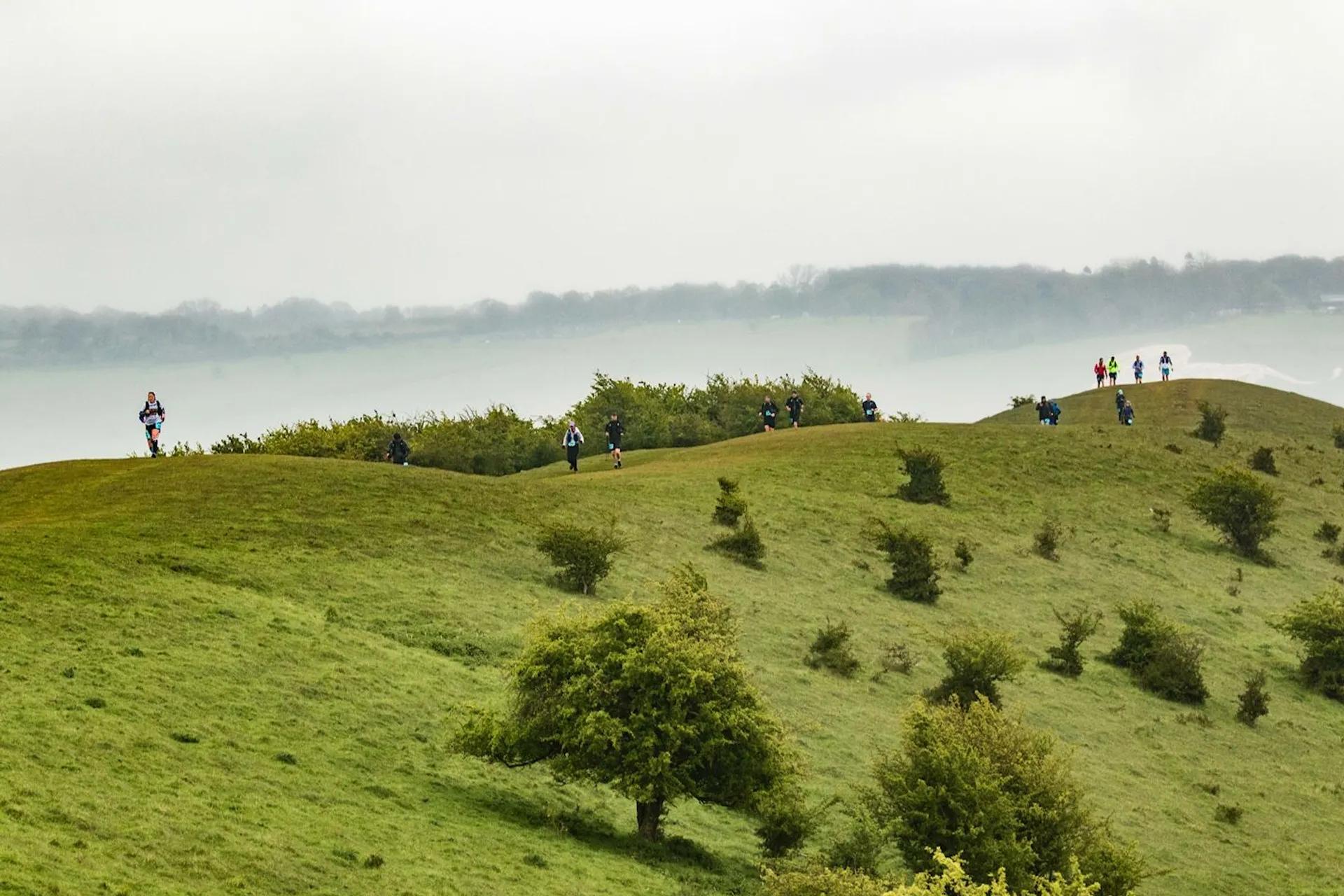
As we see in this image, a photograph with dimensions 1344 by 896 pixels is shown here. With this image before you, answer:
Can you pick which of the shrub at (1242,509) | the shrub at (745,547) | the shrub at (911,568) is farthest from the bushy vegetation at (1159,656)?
the shrub at (1242,509)

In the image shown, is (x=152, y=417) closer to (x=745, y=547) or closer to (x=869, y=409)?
(x=745, y=547)

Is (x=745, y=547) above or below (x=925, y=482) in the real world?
below

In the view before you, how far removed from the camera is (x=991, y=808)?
92.3 feet

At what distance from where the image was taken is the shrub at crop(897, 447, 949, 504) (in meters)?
75.0

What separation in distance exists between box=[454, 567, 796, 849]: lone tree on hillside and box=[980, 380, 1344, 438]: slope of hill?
289ft

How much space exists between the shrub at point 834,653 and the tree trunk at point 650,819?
16626 mm

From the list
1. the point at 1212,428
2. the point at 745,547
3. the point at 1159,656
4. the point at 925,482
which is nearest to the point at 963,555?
the point at 745,547

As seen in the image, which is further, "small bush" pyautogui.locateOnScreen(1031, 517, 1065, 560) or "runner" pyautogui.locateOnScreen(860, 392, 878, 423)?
"runner" pyautogui.locateOnScreen(860, 392, 878, 423)

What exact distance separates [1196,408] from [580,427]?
5194 cm

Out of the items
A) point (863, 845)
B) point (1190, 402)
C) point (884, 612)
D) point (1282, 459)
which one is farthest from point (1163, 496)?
point (863, 845)

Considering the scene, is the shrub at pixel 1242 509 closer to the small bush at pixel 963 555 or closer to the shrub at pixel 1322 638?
the shrub at pixel 1322 638

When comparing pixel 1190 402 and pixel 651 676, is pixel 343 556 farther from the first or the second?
pixel 1190 402

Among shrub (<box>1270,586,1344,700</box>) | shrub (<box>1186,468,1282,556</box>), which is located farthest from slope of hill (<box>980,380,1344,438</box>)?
shrub (<box>1270,586,1344,700</box>)

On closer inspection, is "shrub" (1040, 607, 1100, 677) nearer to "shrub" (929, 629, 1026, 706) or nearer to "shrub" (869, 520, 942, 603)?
"shrub" (869, 520, 942, 603)
